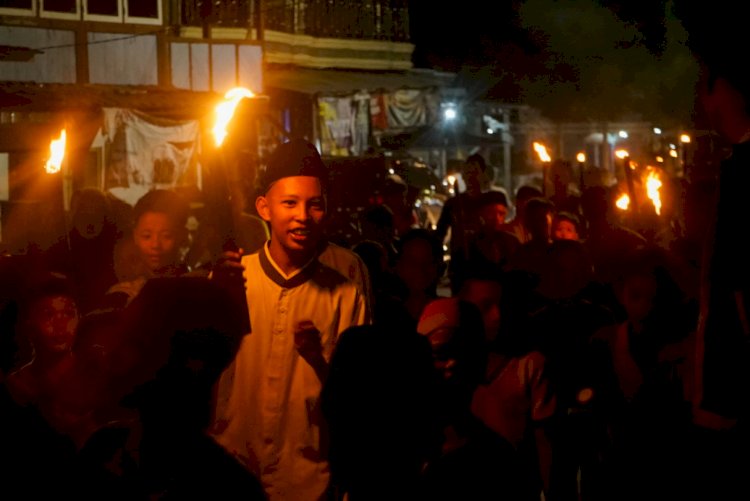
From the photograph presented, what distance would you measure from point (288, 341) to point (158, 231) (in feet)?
8.80

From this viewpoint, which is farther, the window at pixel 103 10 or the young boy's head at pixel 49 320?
the window at pixel 103 10

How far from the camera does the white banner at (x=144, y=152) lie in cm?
1775

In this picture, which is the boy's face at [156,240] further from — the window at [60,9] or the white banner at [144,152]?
the window at [60,9]

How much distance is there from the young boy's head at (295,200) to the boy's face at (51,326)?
1.89 meters

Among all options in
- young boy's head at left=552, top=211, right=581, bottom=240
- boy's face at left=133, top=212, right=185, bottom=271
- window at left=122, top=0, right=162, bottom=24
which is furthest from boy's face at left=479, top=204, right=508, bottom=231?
window at left=122, top=0, right=162, bottom=24

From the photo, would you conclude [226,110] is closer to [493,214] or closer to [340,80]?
[340,80]

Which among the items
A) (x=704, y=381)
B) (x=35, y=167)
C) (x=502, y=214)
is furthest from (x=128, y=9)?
(x=704, y=381)

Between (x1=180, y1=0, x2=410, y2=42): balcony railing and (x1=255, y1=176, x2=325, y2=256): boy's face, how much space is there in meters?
19.7

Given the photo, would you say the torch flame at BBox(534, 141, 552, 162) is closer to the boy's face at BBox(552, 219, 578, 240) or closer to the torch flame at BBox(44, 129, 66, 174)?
the boy's face at BBox(552, 219, 578, 240)

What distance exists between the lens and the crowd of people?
120 inches

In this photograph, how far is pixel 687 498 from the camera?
202 inches

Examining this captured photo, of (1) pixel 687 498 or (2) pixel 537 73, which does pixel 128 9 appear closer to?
(1) pixel 687 498

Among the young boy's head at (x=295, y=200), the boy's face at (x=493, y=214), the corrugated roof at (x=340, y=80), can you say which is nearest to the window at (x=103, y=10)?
the corrugated roof at (x=340, y=80)

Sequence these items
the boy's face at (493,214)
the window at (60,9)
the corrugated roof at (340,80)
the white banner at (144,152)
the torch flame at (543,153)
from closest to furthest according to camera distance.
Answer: the boy's face at (493,214), the torch flame at (543,153), the white banner at (144,152), the window at (60,9), the corrugated roof at (340,80)
